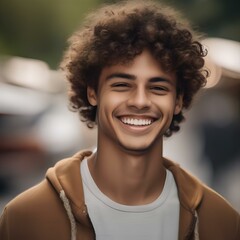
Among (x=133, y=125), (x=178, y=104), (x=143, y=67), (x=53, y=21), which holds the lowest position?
(x=133, y=125)

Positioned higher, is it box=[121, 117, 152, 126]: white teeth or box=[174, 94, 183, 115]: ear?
box=[174, 94, 183, 115]: ear

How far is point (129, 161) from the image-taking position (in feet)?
12.8

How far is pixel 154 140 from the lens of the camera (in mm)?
3842

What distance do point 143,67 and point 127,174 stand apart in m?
0.50

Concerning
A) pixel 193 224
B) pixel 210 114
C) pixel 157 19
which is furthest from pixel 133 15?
pixel 210 114

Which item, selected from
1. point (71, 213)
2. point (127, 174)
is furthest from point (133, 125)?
point (71, 213)

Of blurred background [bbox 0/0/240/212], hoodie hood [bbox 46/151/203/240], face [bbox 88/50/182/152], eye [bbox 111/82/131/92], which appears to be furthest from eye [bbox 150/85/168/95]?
blurred background [bbox 0/0/240/212]

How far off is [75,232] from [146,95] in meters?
0.67

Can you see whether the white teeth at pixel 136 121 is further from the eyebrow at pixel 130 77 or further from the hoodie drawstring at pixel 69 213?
the hoodie drawstring at pixel 69 213

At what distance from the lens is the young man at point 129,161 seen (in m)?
3.77

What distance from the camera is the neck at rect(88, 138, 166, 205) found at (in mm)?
3889

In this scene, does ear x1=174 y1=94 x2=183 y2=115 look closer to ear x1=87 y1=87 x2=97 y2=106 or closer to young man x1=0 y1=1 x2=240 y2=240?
young man x1=0 y1=1 x2=240 y2=240

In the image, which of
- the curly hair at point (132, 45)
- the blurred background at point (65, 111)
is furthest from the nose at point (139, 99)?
the blurred background at point (65, 111)

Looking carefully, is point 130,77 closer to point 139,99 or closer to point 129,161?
point 139,99
